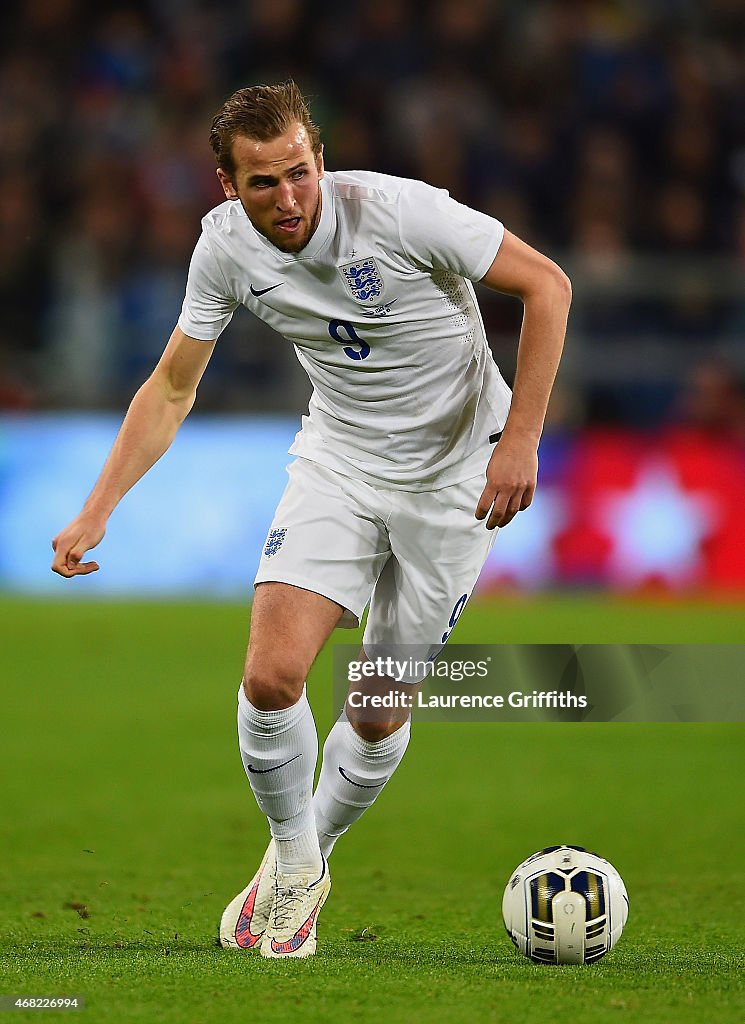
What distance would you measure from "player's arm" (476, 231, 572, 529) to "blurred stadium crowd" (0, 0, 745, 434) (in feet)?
25.9

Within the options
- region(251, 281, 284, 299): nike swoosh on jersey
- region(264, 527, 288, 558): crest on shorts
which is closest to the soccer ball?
region(264, 527, 288, 558): crest on shorts

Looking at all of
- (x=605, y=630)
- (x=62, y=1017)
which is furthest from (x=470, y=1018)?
(x=605, y=630)

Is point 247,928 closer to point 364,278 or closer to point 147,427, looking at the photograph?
point 147,427

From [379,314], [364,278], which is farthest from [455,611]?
[364,278]

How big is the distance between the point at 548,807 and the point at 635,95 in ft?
27.8

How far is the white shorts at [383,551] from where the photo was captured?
4086mm

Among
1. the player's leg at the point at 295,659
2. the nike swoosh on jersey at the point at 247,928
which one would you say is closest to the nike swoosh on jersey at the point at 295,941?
the player's leg at the point at 295,659

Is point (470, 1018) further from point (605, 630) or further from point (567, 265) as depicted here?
point (567, 265)

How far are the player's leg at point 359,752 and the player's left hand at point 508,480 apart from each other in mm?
561

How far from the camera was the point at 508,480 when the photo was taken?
12.7 feet

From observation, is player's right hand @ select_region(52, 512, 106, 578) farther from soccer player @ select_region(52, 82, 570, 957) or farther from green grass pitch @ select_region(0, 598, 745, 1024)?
green grass pitch @ select_region(0, 598, 745, 1024)

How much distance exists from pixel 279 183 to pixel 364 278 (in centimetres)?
34

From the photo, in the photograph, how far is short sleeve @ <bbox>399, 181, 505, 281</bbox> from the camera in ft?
12.8

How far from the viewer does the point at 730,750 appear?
7.20m
